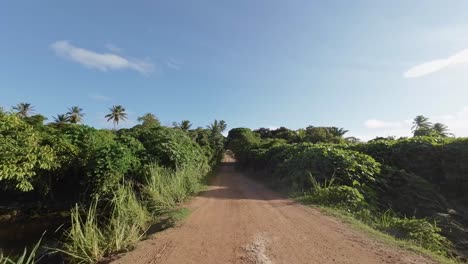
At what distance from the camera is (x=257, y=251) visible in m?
5.46

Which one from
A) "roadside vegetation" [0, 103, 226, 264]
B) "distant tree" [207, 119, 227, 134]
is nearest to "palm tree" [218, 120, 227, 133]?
"distant tree" [207, 119, 227, 134]

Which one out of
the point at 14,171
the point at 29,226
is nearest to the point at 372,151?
the point at 14,171

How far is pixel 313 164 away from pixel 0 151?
1145 cm

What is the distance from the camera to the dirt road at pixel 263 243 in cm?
519

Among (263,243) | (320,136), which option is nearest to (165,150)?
(263,243)

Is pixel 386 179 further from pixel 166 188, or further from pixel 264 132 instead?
pixel 264 132

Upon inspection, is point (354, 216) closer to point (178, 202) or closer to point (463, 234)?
point (463, 234)

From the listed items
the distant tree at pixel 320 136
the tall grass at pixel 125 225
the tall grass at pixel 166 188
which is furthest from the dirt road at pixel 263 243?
the distant tree at pixel 320 136

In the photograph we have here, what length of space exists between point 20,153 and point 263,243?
927 cm

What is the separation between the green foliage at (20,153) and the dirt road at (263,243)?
21.0ft

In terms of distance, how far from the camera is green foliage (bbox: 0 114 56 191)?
9.93 metres

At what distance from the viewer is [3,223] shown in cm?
1343

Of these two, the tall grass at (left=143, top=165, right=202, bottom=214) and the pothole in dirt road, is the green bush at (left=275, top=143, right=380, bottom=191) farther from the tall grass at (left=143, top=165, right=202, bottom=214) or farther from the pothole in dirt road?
the pothole in dirt road

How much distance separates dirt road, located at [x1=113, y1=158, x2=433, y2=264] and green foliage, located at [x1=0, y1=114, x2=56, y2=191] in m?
6.41
